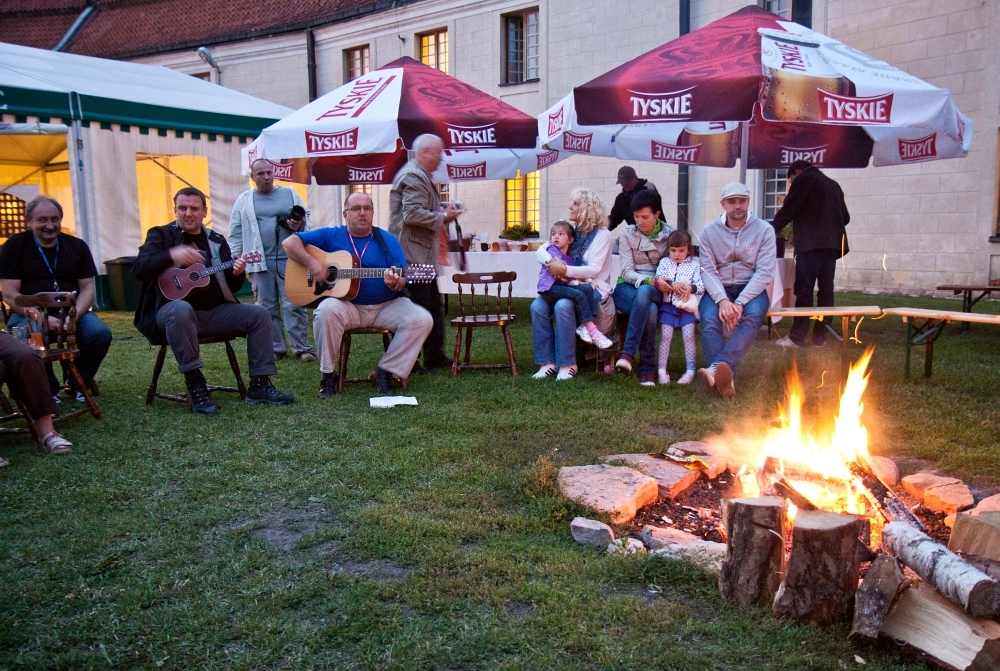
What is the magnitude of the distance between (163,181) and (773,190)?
11835 mm

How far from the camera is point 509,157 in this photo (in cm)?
1134

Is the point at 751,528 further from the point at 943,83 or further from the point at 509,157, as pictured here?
the point at 943,83

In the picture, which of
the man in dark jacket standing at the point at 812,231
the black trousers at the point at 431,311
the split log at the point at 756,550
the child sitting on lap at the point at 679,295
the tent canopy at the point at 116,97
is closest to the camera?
the split log at the point at 756,550

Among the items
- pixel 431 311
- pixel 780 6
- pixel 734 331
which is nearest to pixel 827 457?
pixel 734 331

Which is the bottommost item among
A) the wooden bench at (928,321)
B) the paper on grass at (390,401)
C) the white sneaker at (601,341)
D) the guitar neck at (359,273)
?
the paper on grass at (390,401)

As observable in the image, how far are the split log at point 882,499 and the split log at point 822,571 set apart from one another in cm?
52

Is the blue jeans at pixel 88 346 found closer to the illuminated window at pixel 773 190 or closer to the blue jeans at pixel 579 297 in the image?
the blue jeans at pixel 579 297

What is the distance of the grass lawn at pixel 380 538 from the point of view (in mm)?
2592

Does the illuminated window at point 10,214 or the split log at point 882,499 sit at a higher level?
the illuminated window at point 10,214

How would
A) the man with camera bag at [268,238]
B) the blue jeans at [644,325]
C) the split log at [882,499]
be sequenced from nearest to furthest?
the split log at [882,499], the blue jeans at [644,325], the man with camera bag at [268,238]

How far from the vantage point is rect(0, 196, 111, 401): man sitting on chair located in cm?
572

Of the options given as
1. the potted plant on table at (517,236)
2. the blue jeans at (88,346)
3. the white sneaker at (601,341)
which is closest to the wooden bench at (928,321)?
the white sneaker at (601,341)

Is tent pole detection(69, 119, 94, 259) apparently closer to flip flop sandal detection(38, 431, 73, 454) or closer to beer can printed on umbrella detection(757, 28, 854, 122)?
flip flop sandal detection(38, 431, 73, 454)

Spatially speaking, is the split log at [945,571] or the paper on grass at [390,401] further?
the paper on grass at [390,401]
